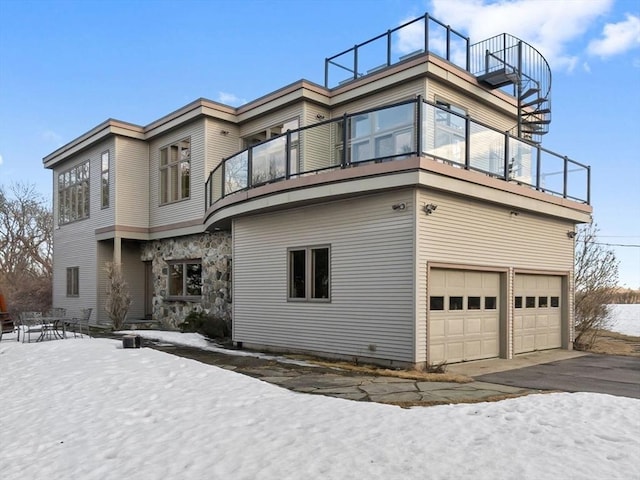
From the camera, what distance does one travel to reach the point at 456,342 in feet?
35.4

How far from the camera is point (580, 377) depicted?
974cm

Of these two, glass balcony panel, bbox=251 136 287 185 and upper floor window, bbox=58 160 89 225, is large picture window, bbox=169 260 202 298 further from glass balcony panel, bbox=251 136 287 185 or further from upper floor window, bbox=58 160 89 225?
glass balcony panel, bbox=251 136 287 185

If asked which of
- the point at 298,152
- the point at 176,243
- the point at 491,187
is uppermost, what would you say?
the point at 298,152

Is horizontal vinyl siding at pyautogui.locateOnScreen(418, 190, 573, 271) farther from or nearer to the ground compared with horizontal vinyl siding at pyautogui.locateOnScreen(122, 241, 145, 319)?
farther from the ground

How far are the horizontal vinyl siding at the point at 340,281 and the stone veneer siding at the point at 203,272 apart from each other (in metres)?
1.97

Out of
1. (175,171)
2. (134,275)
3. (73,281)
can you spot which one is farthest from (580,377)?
(73,281)

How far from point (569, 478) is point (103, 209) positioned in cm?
1790

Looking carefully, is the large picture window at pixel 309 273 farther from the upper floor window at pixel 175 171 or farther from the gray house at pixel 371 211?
the upper floor window at pixel 175 171

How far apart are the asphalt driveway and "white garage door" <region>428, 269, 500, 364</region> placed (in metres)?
1.00

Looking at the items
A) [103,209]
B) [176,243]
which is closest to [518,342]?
[176,243]

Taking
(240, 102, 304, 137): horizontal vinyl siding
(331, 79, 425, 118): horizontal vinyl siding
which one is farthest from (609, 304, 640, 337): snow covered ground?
(240, 102, 304, 137): horizontal vinyl siding

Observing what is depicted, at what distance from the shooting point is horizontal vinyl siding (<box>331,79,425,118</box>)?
1313 cm

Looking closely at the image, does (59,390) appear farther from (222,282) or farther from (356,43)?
(356,43)

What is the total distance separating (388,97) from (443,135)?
4236 millimetres
